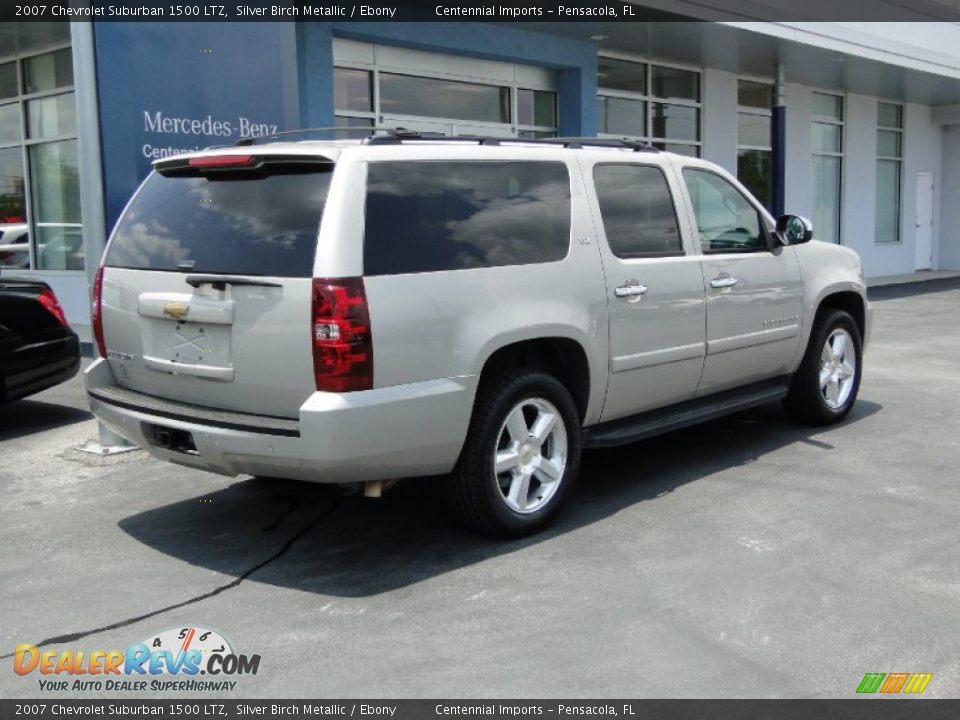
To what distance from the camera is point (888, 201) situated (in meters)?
24.5

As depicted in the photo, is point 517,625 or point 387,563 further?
point 387,563

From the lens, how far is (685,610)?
414 centimetres

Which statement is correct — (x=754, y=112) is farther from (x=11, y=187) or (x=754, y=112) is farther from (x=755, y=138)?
(x=11, y=187)

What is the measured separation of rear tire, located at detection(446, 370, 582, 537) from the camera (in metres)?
4.82

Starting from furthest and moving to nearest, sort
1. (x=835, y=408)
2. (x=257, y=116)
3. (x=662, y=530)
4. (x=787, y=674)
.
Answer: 1. (x=257, y=116)
2. (x=835, y=408)
3. (x=662, y=530)
4. (x=787, y=674)

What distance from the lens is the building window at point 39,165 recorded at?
14.0 m

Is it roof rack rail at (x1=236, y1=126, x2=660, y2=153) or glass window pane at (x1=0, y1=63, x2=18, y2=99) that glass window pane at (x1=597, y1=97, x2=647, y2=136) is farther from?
roof rack rail at (x1=236, y1=126, x2=660, y2=153)

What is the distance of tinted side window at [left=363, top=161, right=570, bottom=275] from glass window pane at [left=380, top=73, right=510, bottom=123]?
8.46 m

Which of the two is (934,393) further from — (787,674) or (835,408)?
(787,674)

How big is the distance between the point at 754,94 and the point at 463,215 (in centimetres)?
1641

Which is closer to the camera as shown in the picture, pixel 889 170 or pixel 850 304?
pixel 850 304

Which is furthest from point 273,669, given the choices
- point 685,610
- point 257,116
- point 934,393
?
point 934,393

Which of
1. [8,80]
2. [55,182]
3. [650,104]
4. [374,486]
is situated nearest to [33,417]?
[374,486]

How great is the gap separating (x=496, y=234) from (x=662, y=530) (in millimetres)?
1684
